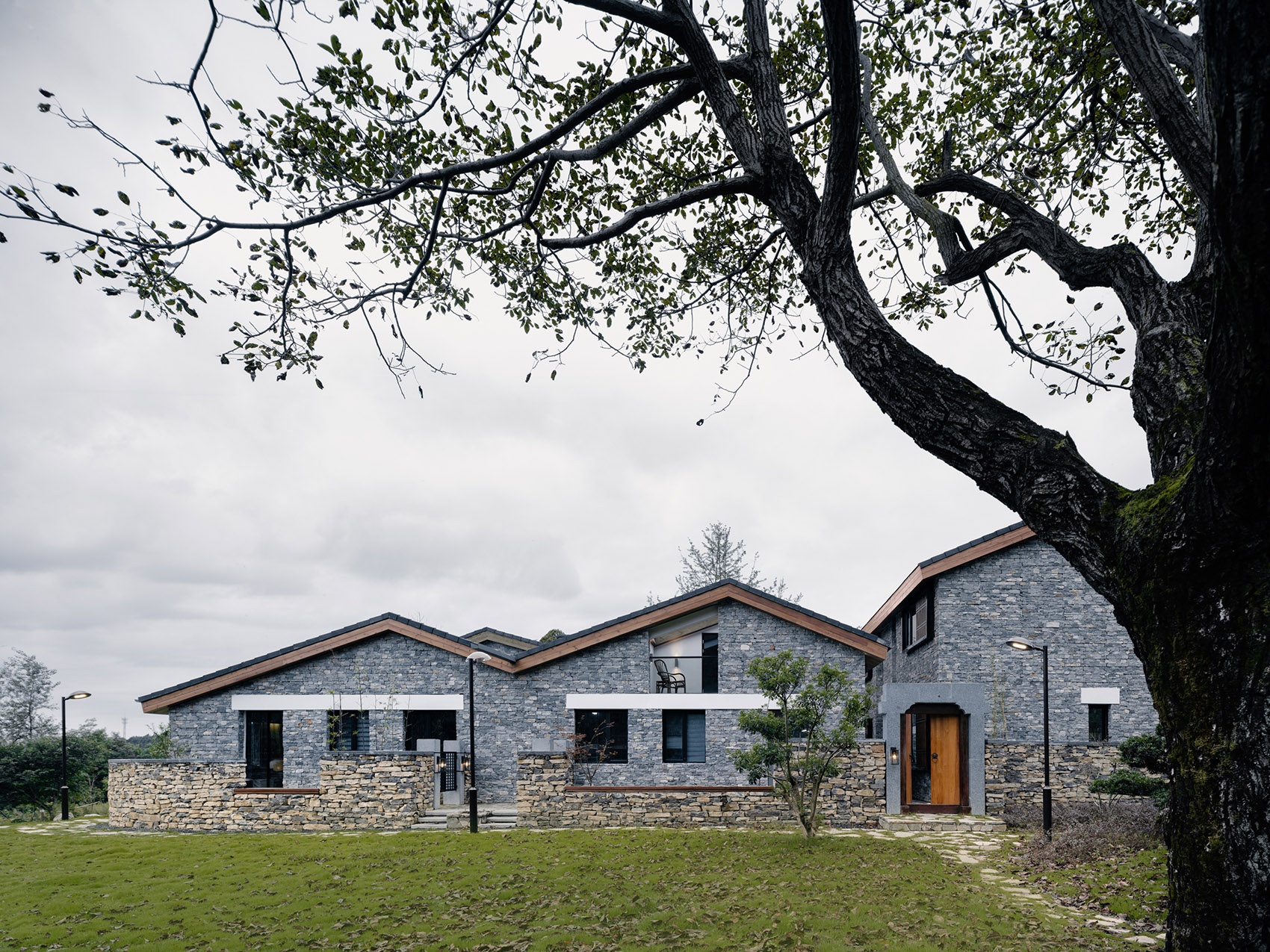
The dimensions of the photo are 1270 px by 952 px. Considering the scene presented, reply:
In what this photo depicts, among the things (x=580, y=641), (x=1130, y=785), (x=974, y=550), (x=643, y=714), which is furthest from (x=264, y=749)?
(x=1130, y=785)

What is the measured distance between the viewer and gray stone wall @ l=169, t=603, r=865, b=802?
709 inches

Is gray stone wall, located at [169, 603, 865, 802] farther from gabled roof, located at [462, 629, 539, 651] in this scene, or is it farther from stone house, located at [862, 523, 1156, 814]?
gabled roof, located at [462, 629, 539, 651]

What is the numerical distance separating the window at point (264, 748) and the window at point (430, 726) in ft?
10.7

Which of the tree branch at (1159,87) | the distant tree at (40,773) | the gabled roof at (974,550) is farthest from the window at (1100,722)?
the distant tree at (40,773)

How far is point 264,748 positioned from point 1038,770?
1854cm

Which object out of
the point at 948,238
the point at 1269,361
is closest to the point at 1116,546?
the point at 1269,361

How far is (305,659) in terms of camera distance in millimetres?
18969

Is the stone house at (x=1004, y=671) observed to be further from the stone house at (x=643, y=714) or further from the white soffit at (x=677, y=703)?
the white soffit at (x=677, y=703)

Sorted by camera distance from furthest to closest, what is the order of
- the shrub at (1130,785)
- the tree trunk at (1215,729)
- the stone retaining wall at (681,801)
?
the stone retaining wall at (681,801)
the shrub at (1130,785)
the tree trunk at (1215,729)

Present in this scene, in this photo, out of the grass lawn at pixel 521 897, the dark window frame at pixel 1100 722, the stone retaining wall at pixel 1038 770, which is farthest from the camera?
the dark window frame at pixel 1100 722

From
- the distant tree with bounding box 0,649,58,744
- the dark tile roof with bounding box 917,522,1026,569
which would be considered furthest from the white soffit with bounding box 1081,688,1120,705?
the distant tree with bounding box 0,649,58,744

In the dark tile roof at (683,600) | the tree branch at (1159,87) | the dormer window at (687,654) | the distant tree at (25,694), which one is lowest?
the distant tree at (25,694)

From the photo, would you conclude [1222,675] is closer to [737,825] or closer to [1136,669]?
[737,825]

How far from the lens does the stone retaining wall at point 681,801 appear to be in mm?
15586
